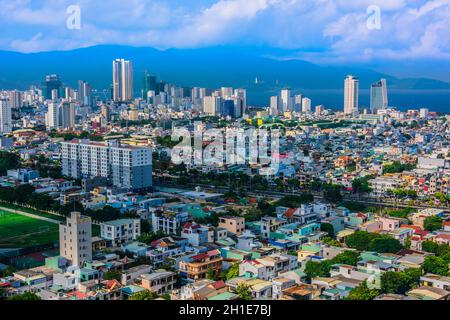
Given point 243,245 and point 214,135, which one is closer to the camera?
point 243,245

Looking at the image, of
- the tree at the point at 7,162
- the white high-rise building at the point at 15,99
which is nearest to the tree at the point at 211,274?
the tree at the point at 7,162

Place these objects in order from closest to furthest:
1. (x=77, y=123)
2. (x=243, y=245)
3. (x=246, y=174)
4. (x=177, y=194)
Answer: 1. (x=243, y=245)
2. (x=177, y=194)
3. (x=246, y=174)
4. (x=77, y=123)

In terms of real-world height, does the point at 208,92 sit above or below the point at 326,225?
above

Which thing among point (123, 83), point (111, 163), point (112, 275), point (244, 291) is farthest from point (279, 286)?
point (123, 83)

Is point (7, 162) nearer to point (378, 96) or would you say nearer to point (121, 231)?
point (121, 231)
